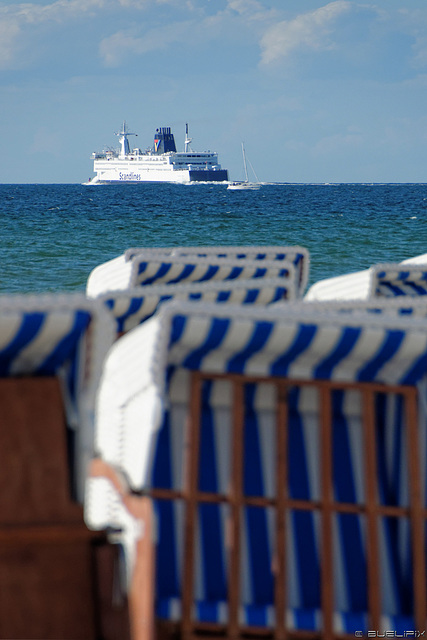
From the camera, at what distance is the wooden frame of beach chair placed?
3.38ft

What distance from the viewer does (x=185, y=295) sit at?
263 cm

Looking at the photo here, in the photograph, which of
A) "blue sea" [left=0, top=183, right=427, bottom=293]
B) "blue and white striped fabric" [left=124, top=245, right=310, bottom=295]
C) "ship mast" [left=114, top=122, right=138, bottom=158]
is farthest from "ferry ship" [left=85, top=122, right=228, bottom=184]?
"blue and white striped fabric" [left=124, top=245, right=310, bottom=295]

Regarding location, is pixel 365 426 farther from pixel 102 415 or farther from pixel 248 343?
pixel 102 415

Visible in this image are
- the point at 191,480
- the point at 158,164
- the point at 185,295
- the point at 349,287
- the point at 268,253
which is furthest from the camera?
the point at 158,164

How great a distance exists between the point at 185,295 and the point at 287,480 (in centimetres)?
139

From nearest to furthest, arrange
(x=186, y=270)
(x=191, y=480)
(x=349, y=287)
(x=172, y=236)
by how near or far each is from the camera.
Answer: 1. (x=191, y=480)
2. (x=186, y=270)
3. (x=349, y=287)
4. (x=172, y=236)

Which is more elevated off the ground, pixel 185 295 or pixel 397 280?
pixel 185 295

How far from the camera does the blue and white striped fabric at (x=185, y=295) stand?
250 cm

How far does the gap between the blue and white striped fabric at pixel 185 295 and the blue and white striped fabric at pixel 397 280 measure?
78cm

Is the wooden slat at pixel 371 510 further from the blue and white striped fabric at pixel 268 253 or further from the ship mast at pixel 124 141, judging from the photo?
the ship mast at pixel 124 141

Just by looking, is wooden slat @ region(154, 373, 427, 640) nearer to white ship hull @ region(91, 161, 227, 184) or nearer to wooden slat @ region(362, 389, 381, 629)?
wooden slat @ region(362, 389, 381, 629)

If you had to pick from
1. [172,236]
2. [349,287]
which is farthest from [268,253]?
[172,236]

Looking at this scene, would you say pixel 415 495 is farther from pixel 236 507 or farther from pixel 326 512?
pixel 236 507

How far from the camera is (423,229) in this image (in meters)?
23.3
